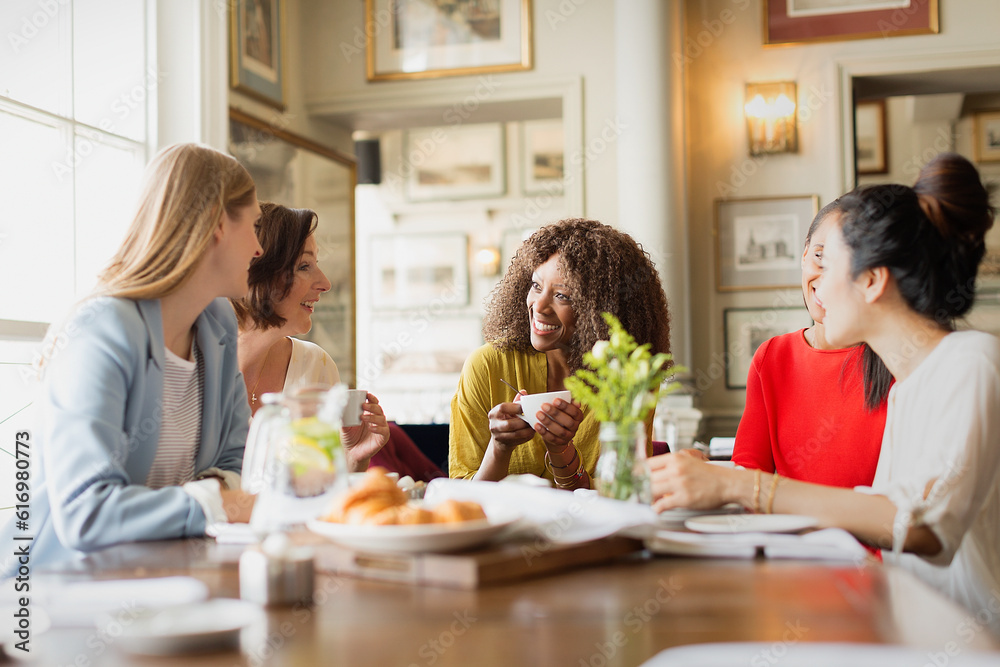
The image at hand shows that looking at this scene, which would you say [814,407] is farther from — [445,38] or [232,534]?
[445,38]

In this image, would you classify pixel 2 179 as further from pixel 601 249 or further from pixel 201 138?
pixel 601 249

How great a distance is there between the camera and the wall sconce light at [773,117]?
498 cm

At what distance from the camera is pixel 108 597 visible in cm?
95

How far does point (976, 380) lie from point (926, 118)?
701 centimetres

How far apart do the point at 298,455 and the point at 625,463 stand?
489 millimetres

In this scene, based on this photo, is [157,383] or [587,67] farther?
[587,67]

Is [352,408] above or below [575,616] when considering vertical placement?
above

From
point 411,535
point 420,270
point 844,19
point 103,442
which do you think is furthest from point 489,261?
point 411,535

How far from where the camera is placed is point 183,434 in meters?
1.75

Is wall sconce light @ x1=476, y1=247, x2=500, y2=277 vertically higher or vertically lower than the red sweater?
higher

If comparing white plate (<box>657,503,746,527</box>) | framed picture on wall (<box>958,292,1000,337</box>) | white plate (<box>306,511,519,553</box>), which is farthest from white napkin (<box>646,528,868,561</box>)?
framed picture on wall (<box>958,292,1000,337</box>)

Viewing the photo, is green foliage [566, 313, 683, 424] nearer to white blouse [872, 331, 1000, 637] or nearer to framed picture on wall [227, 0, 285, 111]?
white blouse [872, 331, 1000, 637]

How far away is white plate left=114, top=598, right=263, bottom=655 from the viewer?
2.58ft

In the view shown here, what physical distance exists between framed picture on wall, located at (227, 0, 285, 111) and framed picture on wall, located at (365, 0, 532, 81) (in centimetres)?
58
